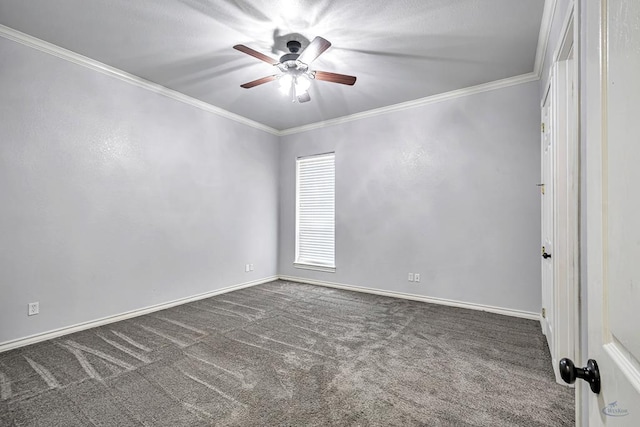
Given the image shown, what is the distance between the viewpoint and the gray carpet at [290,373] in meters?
1.83


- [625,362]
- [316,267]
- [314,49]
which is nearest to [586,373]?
[625,362]

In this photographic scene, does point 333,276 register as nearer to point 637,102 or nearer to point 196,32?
point 196,32

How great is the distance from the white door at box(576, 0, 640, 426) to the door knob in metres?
0.02

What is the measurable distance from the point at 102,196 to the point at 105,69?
1.37m

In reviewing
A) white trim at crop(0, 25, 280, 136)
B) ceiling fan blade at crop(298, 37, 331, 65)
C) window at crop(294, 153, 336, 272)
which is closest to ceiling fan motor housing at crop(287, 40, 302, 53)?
ceiling fan blade at crop(298, 37, 331, 65)

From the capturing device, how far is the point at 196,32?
267 cm

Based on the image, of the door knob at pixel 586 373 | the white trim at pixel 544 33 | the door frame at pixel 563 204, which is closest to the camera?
the door knob at pixel 586 373

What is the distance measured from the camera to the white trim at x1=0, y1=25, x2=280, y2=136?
2695mm

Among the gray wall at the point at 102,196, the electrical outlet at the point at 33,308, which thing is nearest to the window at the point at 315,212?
the gray wall at the point at 102,196

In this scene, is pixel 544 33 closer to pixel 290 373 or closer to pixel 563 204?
pixel 563 204

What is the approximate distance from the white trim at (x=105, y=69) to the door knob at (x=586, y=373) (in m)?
4.24

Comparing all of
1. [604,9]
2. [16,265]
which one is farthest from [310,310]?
[604,9]

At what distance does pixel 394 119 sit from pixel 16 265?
4.57 m

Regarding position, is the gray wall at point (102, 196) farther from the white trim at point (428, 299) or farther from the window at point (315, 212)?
the white trim at point (428, 299)
